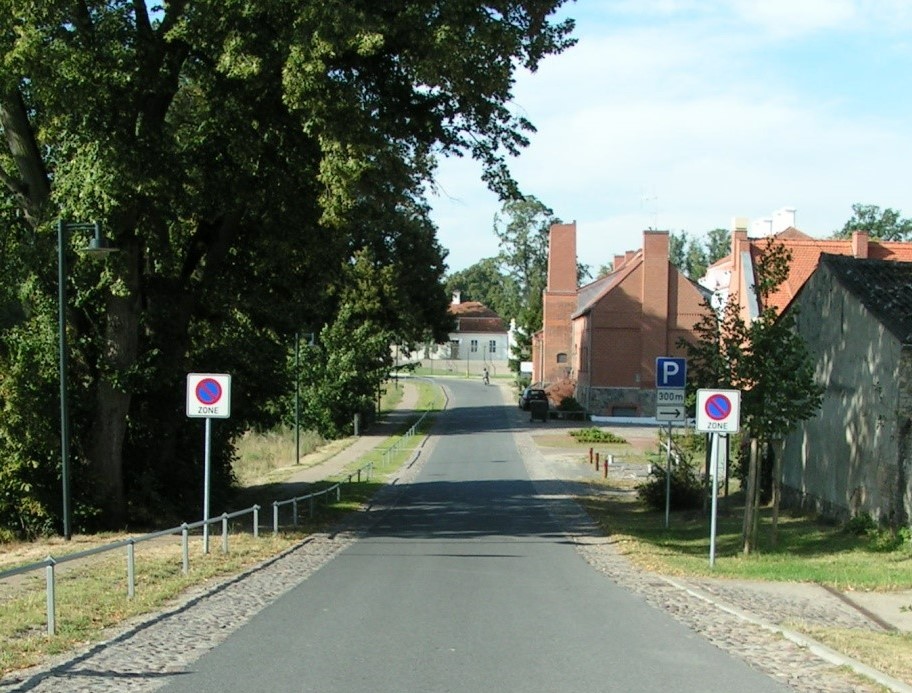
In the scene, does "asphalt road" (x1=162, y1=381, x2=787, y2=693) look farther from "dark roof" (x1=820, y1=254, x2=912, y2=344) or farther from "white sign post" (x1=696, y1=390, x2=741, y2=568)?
"dark roof" (x1=820, y1=254, x2=912, y2=344)

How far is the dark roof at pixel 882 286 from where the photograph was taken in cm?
1891

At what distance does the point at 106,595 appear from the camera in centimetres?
1188

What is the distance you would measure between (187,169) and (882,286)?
1353cm

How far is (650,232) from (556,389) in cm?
1434

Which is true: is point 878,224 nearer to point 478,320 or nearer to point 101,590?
point 478,320

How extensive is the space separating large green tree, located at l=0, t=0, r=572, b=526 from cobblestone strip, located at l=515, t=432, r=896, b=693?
715cm

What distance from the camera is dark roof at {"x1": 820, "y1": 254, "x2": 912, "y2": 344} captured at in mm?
18906

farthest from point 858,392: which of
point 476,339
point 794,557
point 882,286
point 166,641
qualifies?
point 476,339

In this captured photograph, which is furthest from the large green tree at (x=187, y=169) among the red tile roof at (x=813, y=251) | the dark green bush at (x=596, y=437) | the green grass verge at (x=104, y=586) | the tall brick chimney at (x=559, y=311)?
the tall brick chimney at (x=559, y=311)

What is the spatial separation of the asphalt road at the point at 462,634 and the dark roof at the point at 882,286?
710cm

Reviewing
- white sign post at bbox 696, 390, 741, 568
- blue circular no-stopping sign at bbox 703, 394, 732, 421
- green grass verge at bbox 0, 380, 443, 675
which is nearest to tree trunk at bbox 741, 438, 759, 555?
white sign post at bbox 696, 390, 741, 568

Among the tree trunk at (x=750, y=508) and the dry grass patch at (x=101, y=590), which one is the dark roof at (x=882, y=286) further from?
the dry grass patch at (x=101, y=590)

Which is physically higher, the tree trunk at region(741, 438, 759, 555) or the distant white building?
the distant white building

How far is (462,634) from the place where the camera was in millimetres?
9781
